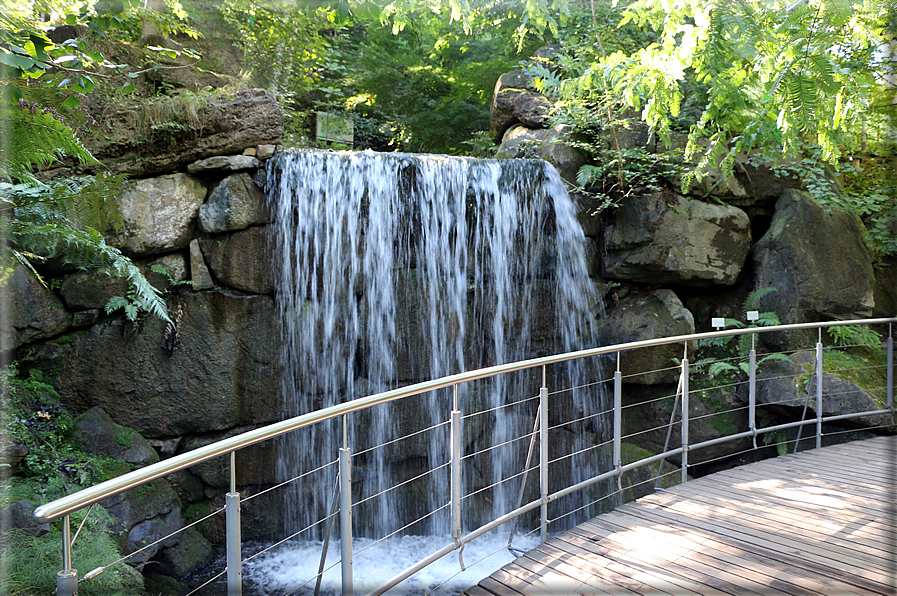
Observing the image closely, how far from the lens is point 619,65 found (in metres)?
4.19

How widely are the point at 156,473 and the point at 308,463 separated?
5526mm

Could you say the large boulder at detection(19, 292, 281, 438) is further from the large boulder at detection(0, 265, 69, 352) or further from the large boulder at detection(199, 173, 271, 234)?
the large boulder at detection(199, 173, 271, 234)

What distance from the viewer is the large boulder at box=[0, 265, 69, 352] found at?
17.9 feet

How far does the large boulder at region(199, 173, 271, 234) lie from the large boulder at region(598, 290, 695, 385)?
16.0ft

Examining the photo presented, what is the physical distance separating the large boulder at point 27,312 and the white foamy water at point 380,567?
10.9 ft

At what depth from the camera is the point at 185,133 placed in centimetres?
637

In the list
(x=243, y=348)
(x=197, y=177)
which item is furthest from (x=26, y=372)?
(x=197, y=177)

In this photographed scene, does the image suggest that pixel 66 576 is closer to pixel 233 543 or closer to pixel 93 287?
pixel 233 543

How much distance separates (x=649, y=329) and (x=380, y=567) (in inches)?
178

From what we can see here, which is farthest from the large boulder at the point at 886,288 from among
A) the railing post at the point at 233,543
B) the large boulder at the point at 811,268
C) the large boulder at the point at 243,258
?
Result: the railing post at the point at 233,543

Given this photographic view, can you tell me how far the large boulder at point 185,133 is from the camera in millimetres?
6148

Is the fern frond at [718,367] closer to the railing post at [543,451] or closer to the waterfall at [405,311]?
the waterfall at [405,311]

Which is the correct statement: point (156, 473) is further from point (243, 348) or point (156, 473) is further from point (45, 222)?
point (243, 348)

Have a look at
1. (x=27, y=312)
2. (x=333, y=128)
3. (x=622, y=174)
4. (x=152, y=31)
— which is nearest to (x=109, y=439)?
(x=27, y=312)
